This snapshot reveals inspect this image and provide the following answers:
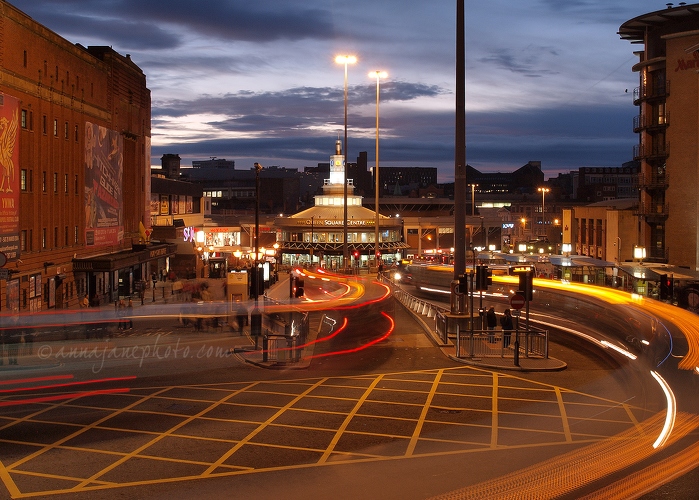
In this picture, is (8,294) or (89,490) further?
(8,294)

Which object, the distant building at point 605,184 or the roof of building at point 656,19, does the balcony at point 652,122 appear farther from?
the distant building at point 605,184

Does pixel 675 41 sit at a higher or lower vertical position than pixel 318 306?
higher

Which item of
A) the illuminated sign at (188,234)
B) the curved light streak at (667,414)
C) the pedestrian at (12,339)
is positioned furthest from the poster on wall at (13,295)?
the illuminated sign at (188,234)

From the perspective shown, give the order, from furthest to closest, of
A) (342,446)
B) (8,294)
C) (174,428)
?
(8,294) → (174,428) → (342,446)

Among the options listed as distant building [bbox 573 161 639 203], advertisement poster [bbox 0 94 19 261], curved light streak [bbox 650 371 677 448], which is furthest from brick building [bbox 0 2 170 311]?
distant building [bbox 573 161 639 203]

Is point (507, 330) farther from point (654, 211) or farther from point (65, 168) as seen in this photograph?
point (654, 211)

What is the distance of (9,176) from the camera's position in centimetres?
3466

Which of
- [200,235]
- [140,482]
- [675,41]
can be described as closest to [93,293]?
[200,235]

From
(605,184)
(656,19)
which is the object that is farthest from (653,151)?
(605,184)

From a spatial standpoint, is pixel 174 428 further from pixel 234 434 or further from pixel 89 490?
pixel 89 490

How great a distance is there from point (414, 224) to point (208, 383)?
321ft

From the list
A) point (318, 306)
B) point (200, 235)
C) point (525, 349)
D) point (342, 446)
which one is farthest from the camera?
point (200, 235)

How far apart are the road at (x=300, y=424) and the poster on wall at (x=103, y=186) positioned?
24.8 m

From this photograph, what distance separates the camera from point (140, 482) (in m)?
12.2
